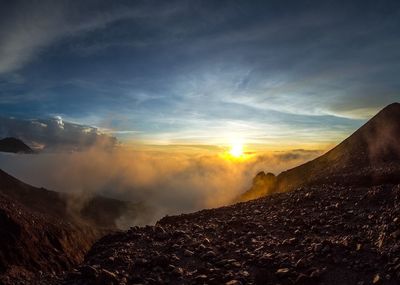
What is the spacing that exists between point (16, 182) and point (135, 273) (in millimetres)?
69178

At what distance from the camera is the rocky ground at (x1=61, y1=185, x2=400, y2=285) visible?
12102 millimetres

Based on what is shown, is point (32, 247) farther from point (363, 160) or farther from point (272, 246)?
point (363, 160)

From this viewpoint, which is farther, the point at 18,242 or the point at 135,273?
the point at 18,242

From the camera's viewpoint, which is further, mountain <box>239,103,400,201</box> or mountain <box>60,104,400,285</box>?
mountain <box>239,103,400,201</box>

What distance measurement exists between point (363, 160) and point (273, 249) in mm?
32052

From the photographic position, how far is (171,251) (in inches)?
620

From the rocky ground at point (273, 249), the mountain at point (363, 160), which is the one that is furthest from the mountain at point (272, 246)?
the mountain at point (363, 160)

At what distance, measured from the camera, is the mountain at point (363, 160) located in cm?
3155

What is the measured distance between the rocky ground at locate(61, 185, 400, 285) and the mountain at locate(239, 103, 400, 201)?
1051 cm

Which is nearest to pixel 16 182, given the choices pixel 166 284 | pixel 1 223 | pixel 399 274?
pixel 1 223

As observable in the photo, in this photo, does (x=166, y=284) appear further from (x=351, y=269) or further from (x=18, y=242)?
(x=18, y=242)

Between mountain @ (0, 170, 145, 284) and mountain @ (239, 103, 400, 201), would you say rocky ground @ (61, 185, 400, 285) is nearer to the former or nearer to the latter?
mountain @ (0, 170, 145, 284)

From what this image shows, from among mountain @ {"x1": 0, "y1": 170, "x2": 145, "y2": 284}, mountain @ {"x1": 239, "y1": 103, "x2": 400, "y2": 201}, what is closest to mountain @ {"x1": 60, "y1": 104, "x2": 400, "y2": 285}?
mountain @ {"x1": 0, "y1": 170, "x2": 145, "y2": 284}

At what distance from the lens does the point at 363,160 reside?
4275 cm
